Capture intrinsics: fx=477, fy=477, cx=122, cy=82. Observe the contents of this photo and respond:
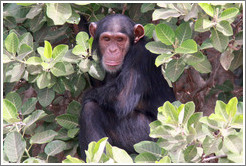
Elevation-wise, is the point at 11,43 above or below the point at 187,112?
above

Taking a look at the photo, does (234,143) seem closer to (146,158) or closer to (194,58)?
(146,158)

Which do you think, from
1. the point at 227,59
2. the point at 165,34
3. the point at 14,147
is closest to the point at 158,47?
the point at 165,34

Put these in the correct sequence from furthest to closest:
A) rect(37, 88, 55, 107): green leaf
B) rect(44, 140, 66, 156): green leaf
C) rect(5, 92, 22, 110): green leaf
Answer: rect(37, 88, 55, 107): green leaf < rect(5, 92, 22, 110): green leaf < rect(44, 140, 66, 156): green leaf

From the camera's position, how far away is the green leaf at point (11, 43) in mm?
4340

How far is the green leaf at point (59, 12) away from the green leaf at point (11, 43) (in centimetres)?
38

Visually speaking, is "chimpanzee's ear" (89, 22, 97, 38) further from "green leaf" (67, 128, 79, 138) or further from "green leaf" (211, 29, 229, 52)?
"green leaf" (211, 29, 229, 52)

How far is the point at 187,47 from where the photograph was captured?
4.09 m

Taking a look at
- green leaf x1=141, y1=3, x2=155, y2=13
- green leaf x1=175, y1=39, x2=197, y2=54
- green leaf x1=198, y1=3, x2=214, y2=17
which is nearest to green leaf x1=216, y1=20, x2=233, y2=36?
green leaf x1=198, y1=3, x2=214, y2=17

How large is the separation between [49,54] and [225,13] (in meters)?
1.64

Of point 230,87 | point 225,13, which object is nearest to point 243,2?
point 225,13

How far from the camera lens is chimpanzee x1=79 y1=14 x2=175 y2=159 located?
500 cm

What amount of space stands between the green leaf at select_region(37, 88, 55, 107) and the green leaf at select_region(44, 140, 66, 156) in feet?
1.40

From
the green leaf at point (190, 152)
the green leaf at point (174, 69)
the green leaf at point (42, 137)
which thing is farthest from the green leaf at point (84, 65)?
the green leaf at point (190, 152)

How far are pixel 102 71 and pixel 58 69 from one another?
61cm
